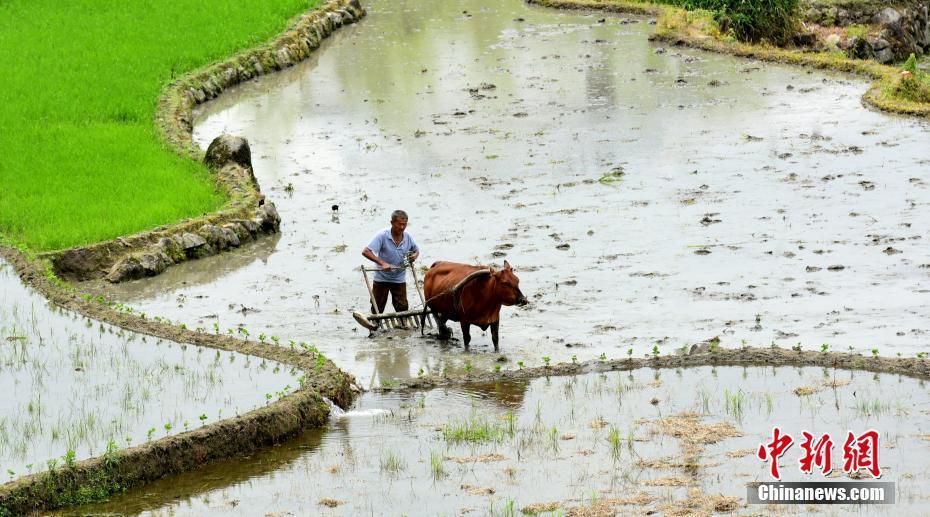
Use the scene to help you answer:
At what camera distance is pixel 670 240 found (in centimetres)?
1305

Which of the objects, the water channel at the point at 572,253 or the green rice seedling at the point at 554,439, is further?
the green rice seedling at the point at 554,439

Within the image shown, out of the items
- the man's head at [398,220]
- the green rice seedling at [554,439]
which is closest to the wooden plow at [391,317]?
the man's head at [398,220]

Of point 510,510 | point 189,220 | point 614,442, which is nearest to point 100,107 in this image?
point 189,220

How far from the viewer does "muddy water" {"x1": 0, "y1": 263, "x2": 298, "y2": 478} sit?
27.9 ft

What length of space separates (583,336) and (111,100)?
390 inches

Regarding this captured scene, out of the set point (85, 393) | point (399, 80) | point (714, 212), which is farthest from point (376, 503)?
point (399, 80)

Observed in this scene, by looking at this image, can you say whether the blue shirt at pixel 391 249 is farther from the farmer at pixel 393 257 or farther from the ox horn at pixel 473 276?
the ox horn at pixel 473 276

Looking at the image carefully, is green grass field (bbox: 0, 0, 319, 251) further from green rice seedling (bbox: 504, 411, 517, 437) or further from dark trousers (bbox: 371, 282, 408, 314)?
green rice seedling (bbox: 504, 411, 517, 437)

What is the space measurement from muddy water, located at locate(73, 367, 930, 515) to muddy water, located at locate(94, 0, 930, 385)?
2.64 ft

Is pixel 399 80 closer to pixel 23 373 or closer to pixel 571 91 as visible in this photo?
pixel 571 91

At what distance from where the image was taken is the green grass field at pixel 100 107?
13977mm

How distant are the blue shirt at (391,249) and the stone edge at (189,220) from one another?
2953 mm

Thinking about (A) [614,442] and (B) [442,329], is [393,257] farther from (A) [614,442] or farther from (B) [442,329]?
(A) [614,442]

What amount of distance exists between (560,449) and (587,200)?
666 centimetres
